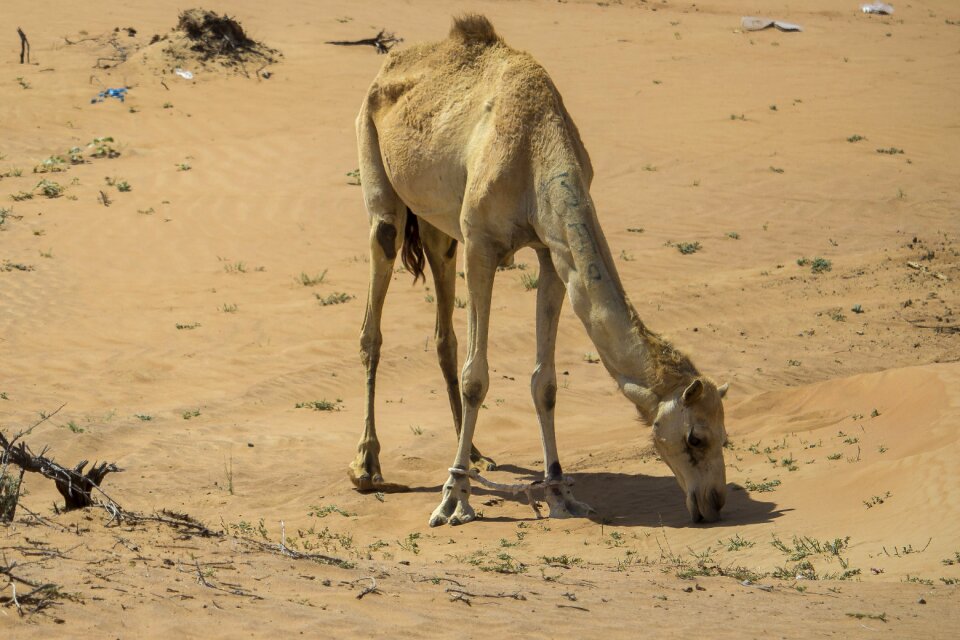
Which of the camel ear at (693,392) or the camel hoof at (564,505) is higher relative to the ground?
the camel ear at (693,392)

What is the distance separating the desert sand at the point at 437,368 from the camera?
4961 millimetres

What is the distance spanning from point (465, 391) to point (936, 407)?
3.35 m

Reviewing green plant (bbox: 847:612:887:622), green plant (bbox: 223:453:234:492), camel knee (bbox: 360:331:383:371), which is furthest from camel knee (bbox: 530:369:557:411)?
green plant (bbox: 847:612:887:622)

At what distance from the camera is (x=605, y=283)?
6.59 m

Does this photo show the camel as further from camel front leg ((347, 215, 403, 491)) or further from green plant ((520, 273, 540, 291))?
green plant ((520, 273, 540, 291))

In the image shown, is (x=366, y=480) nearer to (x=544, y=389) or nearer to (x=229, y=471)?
(x=229, y=471)

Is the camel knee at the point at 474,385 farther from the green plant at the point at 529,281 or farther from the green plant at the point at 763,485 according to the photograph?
the green plant at the point at 529,281

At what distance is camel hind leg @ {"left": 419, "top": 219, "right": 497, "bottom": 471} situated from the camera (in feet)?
29.0

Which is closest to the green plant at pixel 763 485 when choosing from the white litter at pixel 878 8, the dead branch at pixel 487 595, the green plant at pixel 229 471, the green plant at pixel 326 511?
the green plant at pixel 326 511

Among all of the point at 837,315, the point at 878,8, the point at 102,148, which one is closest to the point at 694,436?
the point at 837,315

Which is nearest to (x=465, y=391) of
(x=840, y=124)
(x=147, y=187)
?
(x=147, y=187)

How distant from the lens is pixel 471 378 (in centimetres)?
730

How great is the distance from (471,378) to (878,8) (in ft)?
115

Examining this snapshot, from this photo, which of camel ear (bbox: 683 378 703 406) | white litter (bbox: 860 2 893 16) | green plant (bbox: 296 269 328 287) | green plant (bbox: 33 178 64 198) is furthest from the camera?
white litter (bbox: 860 2 893 16)
